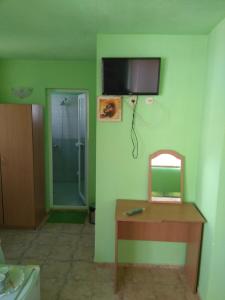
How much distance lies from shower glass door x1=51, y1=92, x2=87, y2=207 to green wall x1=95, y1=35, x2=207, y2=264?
1622 millimetres

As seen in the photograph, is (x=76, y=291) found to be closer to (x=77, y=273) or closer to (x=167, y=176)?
(x=77, y=273)

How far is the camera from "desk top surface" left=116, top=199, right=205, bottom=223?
2158 mm

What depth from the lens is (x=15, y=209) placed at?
344 centimetres

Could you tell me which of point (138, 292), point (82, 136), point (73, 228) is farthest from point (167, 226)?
point (82, 136)

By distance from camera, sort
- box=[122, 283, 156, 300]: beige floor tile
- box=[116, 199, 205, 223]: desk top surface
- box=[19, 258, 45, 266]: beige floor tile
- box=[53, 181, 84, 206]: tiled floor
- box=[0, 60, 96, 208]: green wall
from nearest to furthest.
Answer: box=[116, 199, 205, 223]: desk top surface
box=[122, 283, 156, 300]: beige floor tile
box=[19, 258, 45, 266]: beige floor tile
box=[0, 60, 96, 208]: green wall
box=[53, 181, 84, 206]: tiled floor

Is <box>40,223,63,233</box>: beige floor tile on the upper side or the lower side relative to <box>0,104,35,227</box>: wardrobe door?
lower

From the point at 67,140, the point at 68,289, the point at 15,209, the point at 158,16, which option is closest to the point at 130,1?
the point at 158,16

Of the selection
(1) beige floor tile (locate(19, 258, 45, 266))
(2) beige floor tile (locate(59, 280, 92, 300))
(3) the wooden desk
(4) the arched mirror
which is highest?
(4) the arched mirror

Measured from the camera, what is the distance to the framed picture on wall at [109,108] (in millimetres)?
2459

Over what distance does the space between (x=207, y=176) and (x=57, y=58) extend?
9.01 ft

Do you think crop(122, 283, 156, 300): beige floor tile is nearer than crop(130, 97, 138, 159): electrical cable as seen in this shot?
Yes

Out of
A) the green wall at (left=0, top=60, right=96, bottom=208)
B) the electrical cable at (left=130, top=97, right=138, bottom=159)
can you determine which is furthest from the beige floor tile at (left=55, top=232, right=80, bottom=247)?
the green wall at (left=0, top=60, right=96, bottom=208)

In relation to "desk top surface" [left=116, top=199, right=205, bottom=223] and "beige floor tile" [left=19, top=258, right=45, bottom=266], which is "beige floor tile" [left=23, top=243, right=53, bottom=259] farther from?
"desk top surface" [left=116, top=199, right=205, bottom=223]

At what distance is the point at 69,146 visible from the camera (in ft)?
17.5
